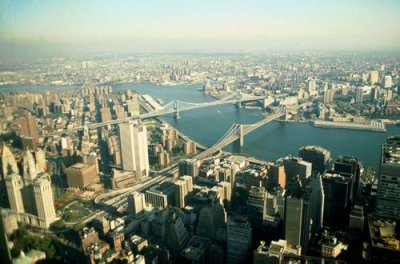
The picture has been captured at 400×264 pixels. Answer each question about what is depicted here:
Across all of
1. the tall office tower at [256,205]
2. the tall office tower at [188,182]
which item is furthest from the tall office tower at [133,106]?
the tall office tower at [256,205]

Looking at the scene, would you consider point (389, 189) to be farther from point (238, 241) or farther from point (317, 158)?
point (317, 158)

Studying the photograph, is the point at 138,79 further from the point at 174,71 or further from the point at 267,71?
the point at 267,71

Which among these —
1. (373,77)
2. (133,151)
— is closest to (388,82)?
(373,77)

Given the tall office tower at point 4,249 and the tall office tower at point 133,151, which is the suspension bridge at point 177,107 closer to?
the tall office tower at point 133,151

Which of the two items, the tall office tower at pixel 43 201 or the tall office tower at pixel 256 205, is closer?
the tall office tower at pixel 43 201

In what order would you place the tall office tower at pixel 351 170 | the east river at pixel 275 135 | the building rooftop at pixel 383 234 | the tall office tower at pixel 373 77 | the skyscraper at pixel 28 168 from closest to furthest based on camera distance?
1. the building rooftop at pixel 383 234
2. the skyscraper at pixel 28 168
3. the tall office tower at pixel 351 170
4. the east river at pixel 275 135
5. the tall office tower at pixel 373 77

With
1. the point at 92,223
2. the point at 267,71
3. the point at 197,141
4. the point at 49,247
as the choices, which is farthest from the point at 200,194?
the point at 267,71
